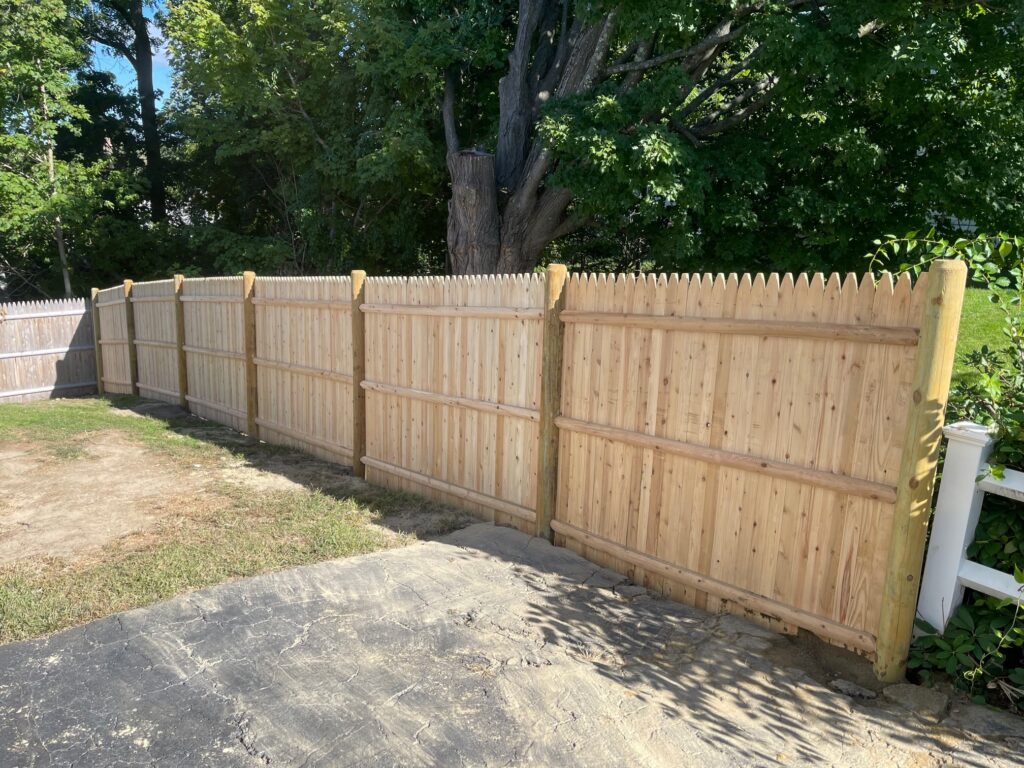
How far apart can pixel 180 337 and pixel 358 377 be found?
538 centimetres

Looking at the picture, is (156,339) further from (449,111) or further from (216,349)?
(449,111)

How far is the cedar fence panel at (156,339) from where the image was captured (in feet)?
39.1

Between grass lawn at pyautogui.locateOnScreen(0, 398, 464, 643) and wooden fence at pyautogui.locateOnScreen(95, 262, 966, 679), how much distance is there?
79 centimetres

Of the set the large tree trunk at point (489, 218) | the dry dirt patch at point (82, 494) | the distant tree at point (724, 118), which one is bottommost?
the dry dirt patch at point (82, 494)

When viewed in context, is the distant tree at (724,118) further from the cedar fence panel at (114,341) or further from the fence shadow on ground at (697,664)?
the fence shadow on ground at (697,664)

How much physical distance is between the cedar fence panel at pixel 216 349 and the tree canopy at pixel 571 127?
387 cm

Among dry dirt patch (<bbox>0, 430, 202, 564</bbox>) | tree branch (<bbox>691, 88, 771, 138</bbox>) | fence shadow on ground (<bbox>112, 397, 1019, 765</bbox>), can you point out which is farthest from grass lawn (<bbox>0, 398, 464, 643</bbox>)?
tree branch (<bbox>691, 88, 771, 138</bbox>)

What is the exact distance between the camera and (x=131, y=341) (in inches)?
531

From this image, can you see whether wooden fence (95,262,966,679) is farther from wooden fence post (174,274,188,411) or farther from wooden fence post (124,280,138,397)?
wooden fence post (124,280,138,397)

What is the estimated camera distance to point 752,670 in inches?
146

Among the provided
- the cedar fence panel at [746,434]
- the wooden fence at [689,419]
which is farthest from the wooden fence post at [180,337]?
the cedar fence panel at [746,434]

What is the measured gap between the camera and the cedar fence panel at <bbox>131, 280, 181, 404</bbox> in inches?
469

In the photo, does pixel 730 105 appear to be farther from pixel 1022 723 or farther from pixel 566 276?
pixel 1022 723

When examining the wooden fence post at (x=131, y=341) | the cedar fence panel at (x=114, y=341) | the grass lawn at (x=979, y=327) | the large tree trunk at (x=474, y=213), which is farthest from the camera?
the cedar fence panel at (x=114, y=341)
